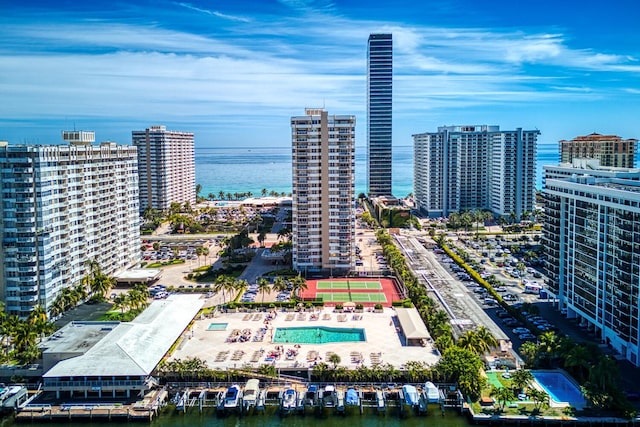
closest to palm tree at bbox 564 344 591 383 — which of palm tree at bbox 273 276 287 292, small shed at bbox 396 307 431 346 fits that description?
small shed at bbox 396 307 431 346

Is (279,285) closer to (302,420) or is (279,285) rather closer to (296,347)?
(296,347)

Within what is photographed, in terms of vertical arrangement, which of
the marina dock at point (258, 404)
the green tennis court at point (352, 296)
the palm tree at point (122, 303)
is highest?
the palm tree at point (122, 303)

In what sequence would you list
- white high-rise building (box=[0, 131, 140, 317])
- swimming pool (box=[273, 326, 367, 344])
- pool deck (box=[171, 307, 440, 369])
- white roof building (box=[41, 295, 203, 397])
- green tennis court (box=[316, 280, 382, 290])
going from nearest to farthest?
white roof building (box=[41, 295, 203, 397]) < pool deck (box=[171, 307, 440, 369]) < swimming pool (box=[273, 326, 367, 344]) < white high-rise building (box=[0, 131, 140, 317]) < green tennis court (box=[316, 280, 382, 290])

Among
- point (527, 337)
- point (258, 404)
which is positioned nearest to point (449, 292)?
point (527, 337)

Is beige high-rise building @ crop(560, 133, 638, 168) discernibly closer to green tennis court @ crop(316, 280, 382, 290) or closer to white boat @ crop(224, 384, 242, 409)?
green tennis court @ crop(316, 280, 382, 290)

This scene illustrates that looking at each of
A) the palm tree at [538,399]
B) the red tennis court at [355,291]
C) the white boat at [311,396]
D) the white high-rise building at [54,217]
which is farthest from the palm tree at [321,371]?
the white high-rise building at [54,217]

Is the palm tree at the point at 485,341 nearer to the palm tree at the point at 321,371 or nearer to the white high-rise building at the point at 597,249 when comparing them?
the white high-rise building at the point at 597,249
